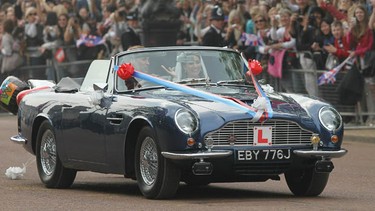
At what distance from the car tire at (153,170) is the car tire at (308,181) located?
3.99ft

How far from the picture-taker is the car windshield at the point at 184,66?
12.8 m

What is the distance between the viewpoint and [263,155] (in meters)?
11.4

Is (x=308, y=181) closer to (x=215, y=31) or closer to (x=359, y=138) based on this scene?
(x=359, y=138)

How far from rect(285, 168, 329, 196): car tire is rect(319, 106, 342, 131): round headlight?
0.45m

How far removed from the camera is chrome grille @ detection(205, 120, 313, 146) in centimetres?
1133

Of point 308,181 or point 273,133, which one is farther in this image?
point 308,181

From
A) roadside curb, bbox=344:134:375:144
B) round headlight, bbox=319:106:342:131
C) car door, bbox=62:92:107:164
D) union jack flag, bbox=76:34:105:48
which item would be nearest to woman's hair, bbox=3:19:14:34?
union jack flag, bbox=76:34:105:48

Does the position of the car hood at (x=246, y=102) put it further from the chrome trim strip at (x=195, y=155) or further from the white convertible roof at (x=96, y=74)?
the white convertible roof at (x=96, y=74)

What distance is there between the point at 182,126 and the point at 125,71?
165 cm

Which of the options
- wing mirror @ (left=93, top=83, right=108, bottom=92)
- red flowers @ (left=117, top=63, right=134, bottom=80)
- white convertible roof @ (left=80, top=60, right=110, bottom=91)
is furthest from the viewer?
white convertible roof @ (left=80, top=60, right=110, bottom=91)

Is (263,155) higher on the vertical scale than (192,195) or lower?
higher

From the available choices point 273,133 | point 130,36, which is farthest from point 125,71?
point 130,36

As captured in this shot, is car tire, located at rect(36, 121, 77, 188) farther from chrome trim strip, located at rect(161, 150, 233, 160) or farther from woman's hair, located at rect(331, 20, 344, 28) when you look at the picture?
woman's hair, located at rect(331, 20, 344, 28)

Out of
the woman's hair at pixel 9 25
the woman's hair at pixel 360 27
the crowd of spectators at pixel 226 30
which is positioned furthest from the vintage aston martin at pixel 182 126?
the woman's hair at pixel 9 25
